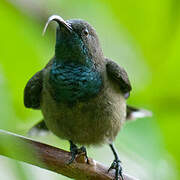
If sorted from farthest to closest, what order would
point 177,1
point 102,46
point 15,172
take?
point 102,46 → point 177,1 → point 15,172

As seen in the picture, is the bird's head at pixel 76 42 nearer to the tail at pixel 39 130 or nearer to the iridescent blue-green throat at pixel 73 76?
the iridescent blue-green throat at pixel 73 76

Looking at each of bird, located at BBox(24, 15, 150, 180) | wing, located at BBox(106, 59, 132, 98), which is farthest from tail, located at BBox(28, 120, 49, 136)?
wing, located at BBox(106, 59, 132, 98)

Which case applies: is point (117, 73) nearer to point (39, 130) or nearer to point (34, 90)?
point (34, 90)

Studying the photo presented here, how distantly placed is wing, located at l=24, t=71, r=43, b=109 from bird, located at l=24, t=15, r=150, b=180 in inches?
0.5

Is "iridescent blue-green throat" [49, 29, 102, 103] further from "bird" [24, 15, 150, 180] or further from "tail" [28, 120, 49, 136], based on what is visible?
"tail" [28, 120, 49, 136]

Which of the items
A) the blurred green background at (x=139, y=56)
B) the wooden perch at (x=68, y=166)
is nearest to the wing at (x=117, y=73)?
the blurred green background at (x=139, y=56)

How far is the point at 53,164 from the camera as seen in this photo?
267 cm

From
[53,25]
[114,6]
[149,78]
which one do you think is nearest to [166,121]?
[149,78]

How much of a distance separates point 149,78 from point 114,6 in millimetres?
955

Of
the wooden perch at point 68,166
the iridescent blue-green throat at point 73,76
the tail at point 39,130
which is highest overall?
the iridescent blue-green throat at point 73,76

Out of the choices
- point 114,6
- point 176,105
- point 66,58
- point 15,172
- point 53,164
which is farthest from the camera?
point 66,58

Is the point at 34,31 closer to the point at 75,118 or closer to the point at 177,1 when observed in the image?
the point at 177,1

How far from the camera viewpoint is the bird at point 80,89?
332 centimetres

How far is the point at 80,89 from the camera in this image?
11.1 ft
